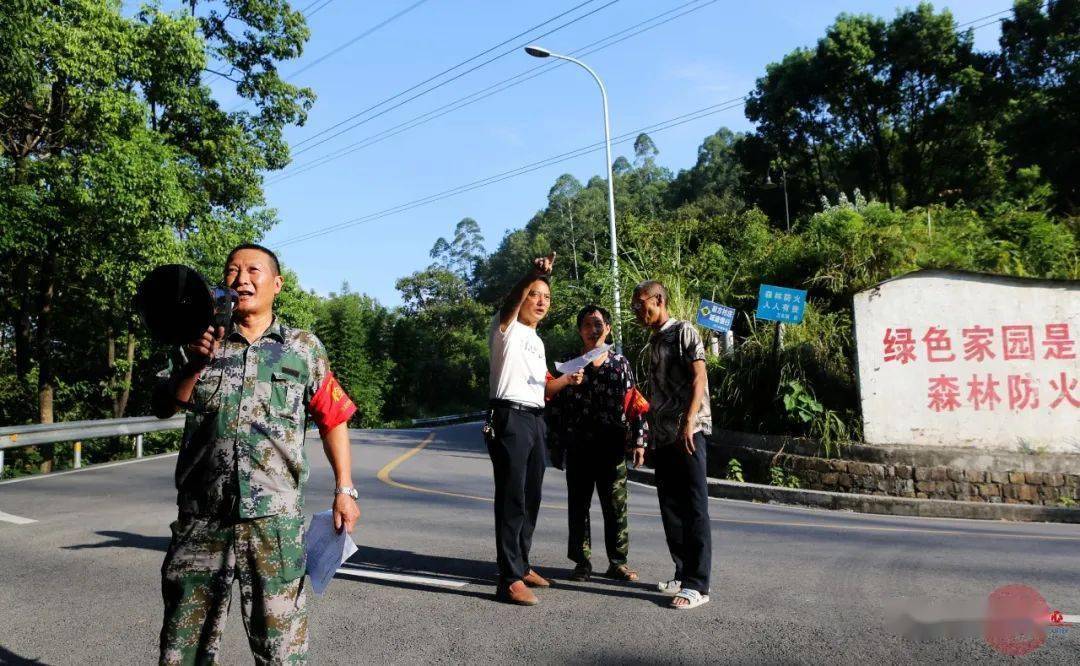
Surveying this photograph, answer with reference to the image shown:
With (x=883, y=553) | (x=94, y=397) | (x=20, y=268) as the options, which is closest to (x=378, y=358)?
(x=94, y=397)

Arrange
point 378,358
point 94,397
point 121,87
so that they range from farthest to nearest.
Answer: point 378,358, point 94,397, point 121,87

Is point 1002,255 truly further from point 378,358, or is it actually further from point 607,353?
point 378,358

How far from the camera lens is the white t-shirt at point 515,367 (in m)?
4.82

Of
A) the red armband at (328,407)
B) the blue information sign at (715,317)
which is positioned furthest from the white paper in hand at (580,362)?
the blue information sign at (715,317)

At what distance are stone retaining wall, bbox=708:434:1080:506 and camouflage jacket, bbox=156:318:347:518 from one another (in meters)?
10.0

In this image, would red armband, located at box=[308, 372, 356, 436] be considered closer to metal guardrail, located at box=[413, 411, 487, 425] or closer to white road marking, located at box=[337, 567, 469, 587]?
white road marking, located at box=[337, 567, 469, 587]

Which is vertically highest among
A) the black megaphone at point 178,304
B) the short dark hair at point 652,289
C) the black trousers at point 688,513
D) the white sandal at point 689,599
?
the short dark hair at point 652,289

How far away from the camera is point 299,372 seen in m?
2.99

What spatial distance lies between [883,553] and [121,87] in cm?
1901

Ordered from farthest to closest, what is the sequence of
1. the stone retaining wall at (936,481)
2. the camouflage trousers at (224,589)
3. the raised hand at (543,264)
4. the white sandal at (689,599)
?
the stone retaining wall at (936,481), the white sandal at (689,599), the raised hand at (543,264), the camouflage trousers at (224,589)

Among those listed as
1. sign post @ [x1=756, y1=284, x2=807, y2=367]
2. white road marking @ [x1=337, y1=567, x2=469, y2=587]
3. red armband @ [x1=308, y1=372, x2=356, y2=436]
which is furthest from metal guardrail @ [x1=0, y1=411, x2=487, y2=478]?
red armband @ [x1=308, y1=372, x2=356, y2=436]

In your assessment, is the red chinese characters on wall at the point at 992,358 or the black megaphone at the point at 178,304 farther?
the red chinese characters on wall at the point at 992,358

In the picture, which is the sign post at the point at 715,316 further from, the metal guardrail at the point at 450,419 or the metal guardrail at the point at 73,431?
the metal guardrail at the point at 450,419

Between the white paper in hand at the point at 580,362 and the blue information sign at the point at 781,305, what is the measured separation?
7821 millimetres
